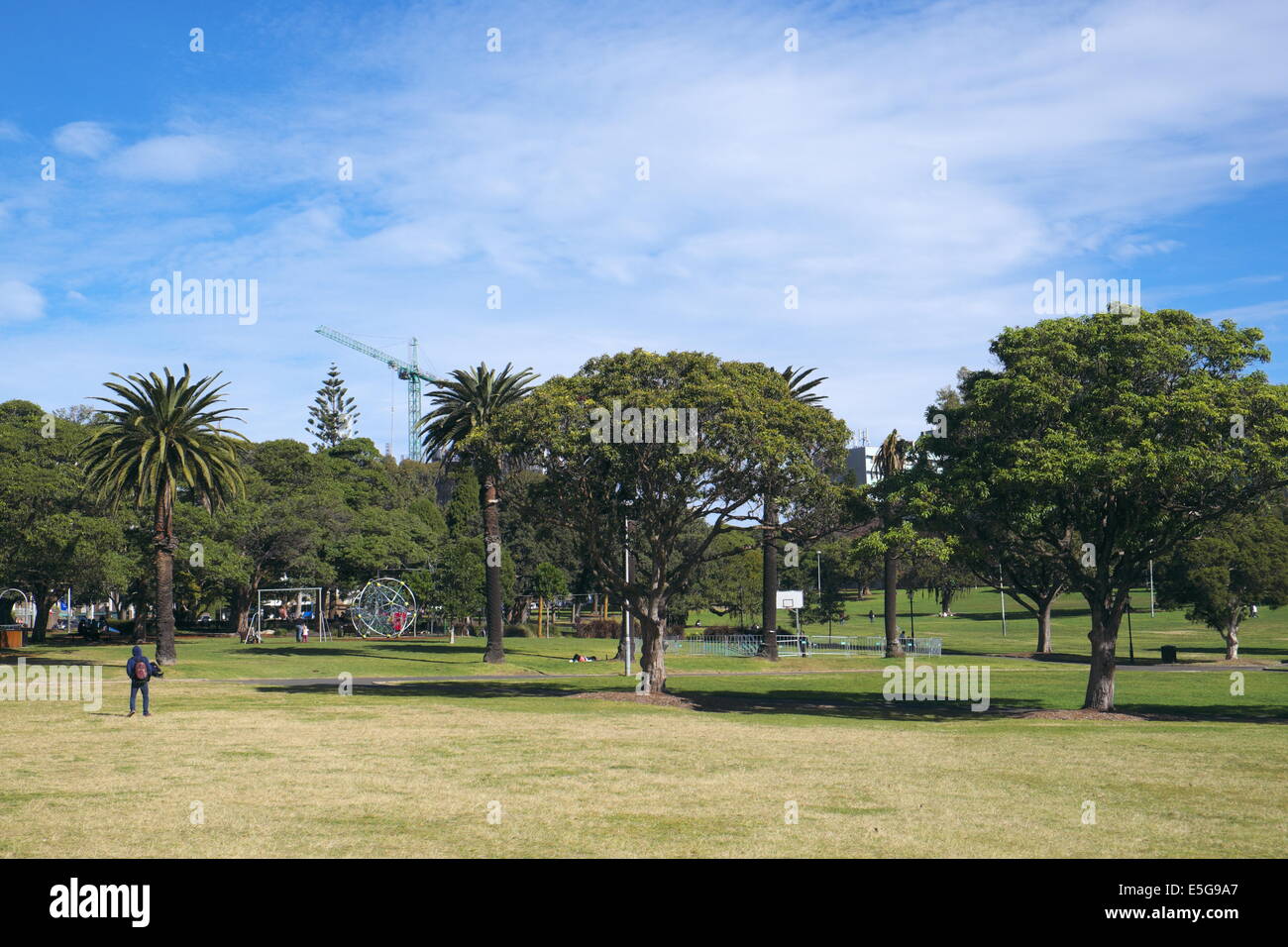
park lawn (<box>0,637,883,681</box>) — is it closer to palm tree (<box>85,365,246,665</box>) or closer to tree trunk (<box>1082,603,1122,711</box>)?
palm tree (<box>85,365,246,665</box>)

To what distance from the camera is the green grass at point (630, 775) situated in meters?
13.6

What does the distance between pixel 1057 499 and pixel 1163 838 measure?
19.6m

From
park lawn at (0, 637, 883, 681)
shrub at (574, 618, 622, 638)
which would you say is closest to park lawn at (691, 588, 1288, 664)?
shrub at (574, 618, 622, 638)

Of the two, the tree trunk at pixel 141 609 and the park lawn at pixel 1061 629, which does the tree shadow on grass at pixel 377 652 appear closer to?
the tree trunk at pixel 141 609

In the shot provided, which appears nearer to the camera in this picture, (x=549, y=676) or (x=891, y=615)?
(x=549, y=676)

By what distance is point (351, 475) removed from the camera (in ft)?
324

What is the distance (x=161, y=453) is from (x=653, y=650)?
23.5 meters

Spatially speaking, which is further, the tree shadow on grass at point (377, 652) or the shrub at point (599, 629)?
the shrub at point (599, 629)

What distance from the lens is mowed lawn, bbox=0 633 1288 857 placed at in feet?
44.5

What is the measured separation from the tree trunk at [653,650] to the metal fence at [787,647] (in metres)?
24.7

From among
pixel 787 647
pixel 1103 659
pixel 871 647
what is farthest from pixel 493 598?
pixel 1103 659

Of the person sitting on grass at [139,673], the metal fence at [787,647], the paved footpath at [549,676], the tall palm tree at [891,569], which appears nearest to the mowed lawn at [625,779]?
the person sitting on grass at [139,673]

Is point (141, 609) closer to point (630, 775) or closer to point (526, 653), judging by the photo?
point (526, 653)

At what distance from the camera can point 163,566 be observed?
4741 cm
